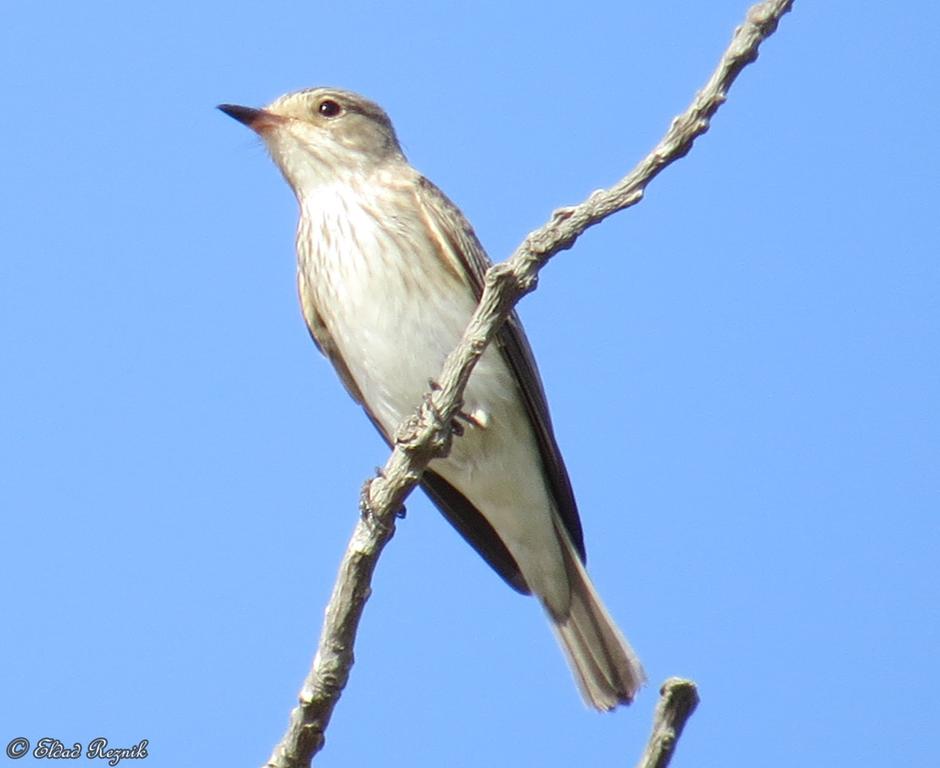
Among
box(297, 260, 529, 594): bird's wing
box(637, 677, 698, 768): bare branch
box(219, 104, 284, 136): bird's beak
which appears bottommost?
box(637, 677, 698, 768): bare branch

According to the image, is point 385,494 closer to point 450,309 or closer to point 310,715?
point 310,715

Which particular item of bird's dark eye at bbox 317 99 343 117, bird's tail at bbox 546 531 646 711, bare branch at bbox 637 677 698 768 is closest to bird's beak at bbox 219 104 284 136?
bird's dark eye at bbox 317 99 343 117

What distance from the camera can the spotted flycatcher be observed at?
7.19 metres

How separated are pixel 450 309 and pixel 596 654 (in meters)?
1.77

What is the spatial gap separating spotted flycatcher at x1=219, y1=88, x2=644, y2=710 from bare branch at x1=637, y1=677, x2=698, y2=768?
3.26 m

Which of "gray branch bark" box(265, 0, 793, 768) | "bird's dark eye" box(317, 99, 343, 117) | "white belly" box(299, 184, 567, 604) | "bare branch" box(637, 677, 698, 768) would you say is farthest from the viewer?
"bird's dark eye" box(317, 99, 343, 117)

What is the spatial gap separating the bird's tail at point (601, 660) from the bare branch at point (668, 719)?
3487 millimetres

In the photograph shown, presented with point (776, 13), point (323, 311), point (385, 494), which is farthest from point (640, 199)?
Answer: point (323, 311)

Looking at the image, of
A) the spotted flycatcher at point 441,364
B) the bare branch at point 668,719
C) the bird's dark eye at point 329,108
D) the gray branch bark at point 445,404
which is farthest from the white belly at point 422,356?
the bare branch at point 668,719

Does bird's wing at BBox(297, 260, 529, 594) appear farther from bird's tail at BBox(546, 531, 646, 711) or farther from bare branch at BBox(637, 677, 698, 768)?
bare branch at BBox(637, 677, 698, 768)

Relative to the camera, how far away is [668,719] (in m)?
3.87

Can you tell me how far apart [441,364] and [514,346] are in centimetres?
42

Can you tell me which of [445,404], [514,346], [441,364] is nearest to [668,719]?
[445,404]

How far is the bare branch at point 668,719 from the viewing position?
382cm
